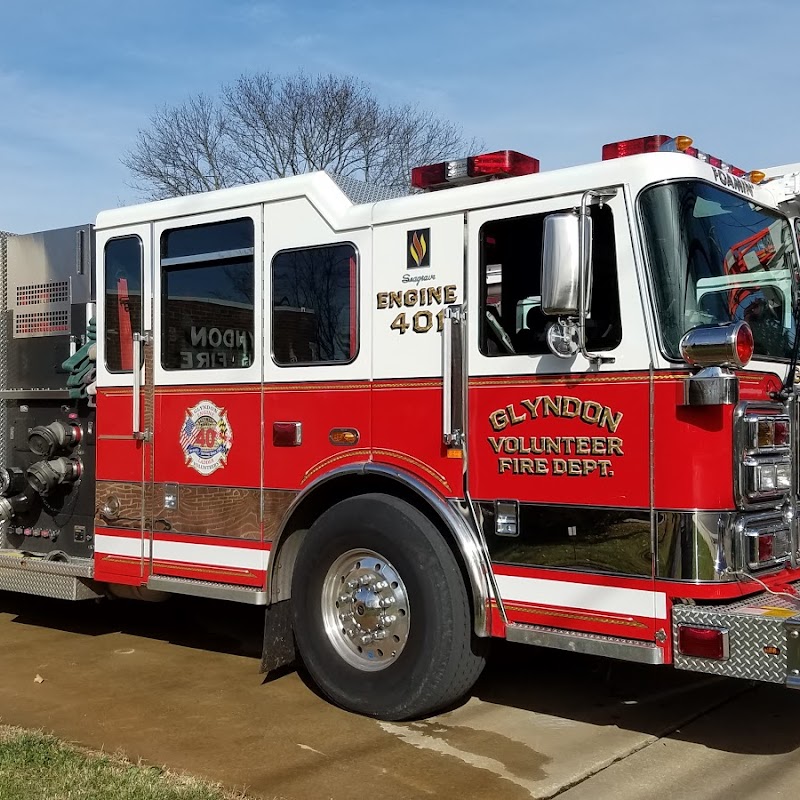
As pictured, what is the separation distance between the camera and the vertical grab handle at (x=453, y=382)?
478cm

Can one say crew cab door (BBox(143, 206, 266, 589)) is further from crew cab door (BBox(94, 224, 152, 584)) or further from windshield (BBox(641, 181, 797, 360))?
windshield (BBox(641, 181, 797, 360))

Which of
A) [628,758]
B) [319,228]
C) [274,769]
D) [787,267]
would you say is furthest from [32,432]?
[787,267]

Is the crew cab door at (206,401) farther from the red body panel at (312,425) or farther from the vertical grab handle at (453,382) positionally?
the vertical grab handle at (453,382)

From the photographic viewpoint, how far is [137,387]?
6.08 metres

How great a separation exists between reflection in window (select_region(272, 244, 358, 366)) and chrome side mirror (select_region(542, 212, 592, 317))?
1336mm

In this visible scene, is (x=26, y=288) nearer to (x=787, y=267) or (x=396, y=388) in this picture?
(x=396, y=388)

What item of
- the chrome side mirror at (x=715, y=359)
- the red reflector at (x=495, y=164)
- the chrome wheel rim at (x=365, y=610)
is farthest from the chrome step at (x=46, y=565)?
the chrome side mirror at (x=715, y=359)

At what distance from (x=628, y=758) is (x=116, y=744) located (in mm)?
2357

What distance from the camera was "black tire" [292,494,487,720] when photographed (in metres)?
4.72

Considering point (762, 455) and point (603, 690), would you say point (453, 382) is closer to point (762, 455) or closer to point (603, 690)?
point (762, 455)

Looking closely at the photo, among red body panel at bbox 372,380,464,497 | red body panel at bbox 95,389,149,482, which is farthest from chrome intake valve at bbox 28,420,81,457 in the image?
red body panel at bbox 372,380,464,497

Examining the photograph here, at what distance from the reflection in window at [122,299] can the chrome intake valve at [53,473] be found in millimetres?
825

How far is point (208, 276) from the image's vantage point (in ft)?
19.2

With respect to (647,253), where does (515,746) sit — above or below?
below
